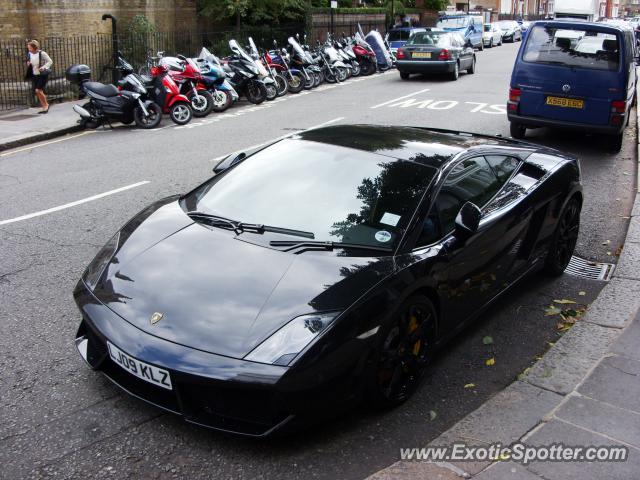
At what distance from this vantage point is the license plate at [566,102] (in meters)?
10.9

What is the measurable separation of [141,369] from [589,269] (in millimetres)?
4394

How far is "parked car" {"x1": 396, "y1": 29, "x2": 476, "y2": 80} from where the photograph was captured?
22156 millimetres

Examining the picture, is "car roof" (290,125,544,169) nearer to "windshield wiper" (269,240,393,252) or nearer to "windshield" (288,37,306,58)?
"windshield wiper" (269,240,393,252)

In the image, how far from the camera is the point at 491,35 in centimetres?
4209

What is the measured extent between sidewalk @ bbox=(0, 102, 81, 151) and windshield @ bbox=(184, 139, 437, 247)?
30.2 ft

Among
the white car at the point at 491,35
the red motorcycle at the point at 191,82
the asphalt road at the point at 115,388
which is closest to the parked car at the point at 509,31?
the white car at the point at 491,35

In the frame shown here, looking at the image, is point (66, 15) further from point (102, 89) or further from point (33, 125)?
point (102, 89)

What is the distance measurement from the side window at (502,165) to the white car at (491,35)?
37.1 metres

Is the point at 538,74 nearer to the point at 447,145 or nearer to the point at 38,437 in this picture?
the point at 447,145

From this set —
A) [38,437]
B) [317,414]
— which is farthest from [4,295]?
[317,414]

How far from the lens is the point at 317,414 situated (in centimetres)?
333

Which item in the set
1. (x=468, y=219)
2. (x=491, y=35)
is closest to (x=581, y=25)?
(x=468, y=219)

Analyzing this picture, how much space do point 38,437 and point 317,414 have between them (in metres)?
1.40

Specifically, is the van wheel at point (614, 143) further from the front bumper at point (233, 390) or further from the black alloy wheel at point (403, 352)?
the front bumper at point (233, 390)
